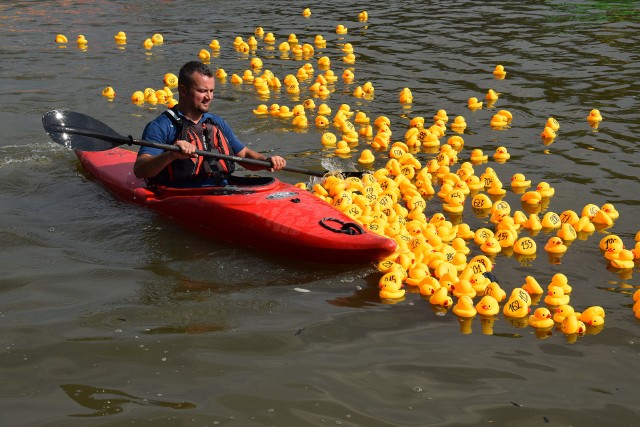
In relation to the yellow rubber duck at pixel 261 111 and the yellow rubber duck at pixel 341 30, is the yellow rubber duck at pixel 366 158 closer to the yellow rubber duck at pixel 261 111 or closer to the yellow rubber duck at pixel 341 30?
the yellow rubber duck at pixel 261 111

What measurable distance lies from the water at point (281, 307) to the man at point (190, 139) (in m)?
0.59

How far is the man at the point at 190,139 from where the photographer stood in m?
7.73

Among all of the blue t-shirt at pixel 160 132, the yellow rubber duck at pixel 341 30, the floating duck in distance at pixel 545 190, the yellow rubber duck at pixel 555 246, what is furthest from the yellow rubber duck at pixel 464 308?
the yellow rubber duck at pixel 341 30

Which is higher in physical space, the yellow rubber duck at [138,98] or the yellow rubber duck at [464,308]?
the yellow rubber duck at [138,98]

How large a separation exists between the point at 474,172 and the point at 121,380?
577 centimetres

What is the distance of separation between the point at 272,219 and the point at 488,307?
2.13 meters

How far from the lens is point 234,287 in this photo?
22.7ft

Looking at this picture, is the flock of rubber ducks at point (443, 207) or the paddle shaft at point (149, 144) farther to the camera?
the paddle shaft at point (149, 144)

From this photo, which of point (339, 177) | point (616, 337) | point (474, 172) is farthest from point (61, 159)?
point (616, 337)

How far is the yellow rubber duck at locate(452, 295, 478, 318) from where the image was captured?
6.38 metres

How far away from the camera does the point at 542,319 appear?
6.22m

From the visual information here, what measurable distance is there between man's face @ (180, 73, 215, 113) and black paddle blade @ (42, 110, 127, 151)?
2.69 ft

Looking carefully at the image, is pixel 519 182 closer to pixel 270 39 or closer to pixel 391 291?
pixel 391 291

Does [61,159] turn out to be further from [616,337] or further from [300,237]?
[616,337]
